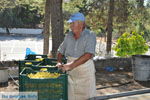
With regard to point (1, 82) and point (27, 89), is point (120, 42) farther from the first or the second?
point (27, 89)

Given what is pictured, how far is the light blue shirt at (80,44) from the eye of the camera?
3.86 meters

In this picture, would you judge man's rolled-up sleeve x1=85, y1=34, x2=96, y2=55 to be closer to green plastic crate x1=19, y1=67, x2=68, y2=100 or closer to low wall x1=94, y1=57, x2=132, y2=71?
green plastic crate x1=19, y1=67, x2=68, y2=100

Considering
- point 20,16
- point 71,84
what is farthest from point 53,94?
point 20,16

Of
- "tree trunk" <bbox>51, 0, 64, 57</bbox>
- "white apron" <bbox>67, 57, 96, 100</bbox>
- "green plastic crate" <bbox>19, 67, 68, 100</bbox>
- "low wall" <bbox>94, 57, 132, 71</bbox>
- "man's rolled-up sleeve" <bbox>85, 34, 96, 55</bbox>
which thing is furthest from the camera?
"low wall" <bbox>94, 57, 132, 71</bbox>

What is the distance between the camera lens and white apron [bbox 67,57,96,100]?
3982mm

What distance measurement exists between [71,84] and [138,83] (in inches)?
186

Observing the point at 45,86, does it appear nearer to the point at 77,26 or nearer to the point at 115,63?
the point at 77,26

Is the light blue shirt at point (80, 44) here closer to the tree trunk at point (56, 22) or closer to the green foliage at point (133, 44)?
the tree trunk at point (56, 22)

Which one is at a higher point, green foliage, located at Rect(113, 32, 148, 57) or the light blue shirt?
the light blue shirt

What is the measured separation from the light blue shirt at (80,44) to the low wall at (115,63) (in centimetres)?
568

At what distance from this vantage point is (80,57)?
12.5 feet

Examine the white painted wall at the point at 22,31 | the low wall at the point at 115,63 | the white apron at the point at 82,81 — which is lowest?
the low wall at the point at 115,63

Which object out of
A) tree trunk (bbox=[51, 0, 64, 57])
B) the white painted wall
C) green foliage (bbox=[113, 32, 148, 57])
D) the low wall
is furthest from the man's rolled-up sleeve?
the white painted wall

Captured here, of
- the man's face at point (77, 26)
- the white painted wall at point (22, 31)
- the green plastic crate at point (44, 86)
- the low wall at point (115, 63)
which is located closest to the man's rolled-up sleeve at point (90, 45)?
the man's face at point (77, 26)
